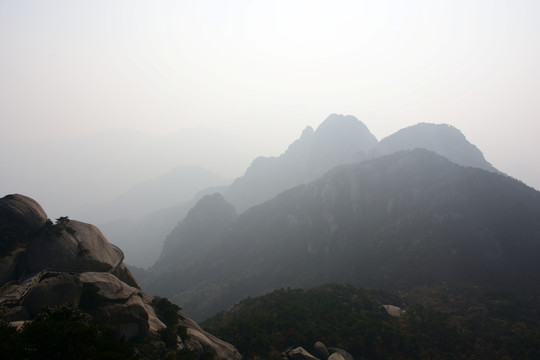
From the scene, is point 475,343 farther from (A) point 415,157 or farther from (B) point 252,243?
(B) point 252,243

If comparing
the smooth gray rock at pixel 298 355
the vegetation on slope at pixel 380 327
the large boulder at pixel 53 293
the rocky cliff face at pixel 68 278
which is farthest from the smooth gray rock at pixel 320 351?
the large boulder at pixel 53 293

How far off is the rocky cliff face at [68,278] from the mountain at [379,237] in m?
73.9

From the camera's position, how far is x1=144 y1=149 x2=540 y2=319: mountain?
3314 inches

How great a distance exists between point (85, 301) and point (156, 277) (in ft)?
428

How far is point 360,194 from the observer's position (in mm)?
124562

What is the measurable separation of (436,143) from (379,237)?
104725 mm

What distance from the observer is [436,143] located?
180875 mm

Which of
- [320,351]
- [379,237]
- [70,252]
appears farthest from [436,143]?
[70,252]

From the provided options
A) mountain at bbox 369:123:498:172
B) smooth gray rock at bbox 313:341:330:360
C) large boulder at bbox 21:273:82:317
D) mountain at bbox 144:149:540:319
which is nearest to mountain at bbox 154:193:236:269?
mountain at bbox 144:149:540:319

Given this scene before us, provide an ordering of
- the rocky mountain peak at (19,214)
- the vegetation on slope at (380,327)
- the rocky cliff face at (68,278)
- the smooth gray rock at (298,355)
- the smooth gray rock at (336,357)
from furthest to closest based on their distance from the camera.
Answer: the vegetation on slope at (380,327) → the smooth gray rock at (336,357) → the smooth gray rock at (298,355) → the rocky mountain peak at (19,214) → the rocky cliff face at (68,278)

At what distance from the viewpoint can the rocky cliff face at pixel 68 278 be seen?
23.8 metres

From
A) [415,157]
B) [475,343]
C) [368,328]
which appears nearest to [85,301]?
[368,328]

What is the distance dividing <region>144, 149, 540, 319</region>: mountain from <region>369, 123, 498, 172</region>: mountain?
5897cm

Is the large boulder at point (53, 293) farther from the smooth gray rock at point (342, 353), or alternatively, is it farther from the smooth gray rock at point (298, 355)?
the smooth gray rock at point (342, 353)
